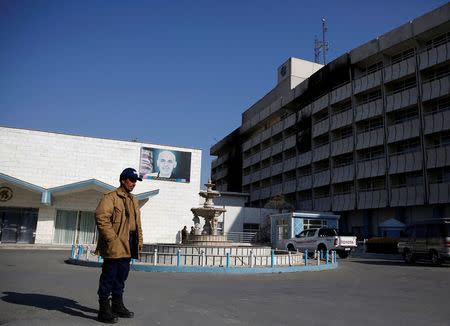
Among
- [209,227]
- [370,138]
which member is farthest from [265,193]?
[209,227]

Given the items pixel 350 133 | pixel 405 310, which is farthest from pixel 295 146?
pixel 405 310

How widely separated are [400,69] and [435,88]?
4118 mm

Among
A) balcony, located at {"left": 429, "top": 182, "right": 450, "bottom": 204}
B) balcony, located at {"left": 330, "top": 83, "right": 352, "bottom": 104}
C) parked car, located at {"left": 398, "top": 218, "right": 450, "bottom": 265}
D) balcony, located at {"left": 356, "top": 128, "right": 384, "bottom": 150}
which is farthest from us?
balcony, located at {"left": 330, "top": 83, "right": 352, "bottom": 104}

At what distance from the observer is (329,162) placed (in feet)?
142

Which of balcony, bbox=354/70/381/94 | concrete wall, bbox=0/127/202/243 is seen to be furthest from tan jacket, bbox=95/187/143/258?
balcony, bbox=354/70/381/94

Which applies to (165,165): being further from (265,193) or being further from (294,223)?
(265,193)

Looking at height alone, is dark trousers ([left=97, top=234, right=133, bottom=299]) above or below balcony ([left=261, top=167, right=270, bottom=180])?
below

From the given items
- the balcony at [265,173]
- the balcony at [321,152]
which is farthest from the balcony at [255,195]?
the balcony at [321,152]

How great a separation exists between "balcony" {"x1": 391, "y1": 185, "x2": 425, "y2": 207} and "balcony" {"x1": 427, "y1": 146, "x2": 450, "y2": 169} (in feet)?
7.45

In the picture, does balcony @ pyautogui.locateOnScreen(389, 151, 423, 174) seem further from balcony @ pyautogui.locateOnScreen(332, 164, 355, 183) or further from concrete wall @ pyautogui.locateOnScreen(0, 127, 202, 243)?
concrete wall @ pyautogui.locateOnScreen(0, 127, 202, 243)

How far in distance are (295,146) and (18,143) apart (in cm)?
3278

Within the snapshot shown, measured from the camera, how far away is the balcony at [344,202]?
38.7 meters

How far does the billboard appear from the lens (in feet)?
111

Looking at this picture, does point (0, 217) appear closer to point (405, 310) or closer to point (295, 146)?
point (405, 310)
